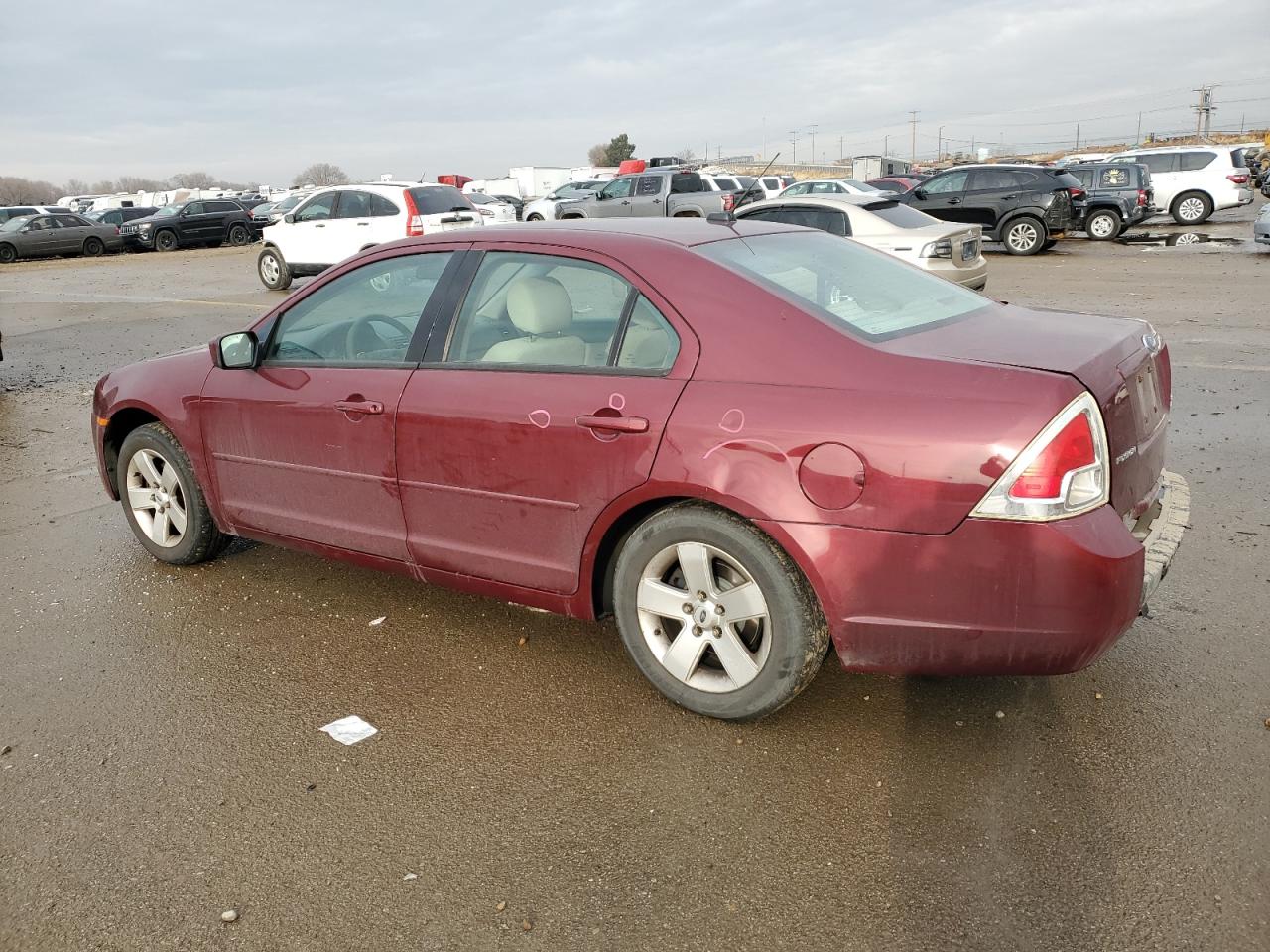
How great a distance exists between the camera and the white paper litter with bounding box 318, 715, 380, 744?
11.2 feet

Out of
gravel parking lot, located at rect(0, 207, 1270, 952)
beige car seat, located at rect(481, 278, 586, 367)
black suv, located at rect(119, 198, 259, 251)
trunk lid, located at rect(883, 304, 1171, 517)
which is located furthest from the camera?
black suv, located at rect(119, 198, 259, 251)

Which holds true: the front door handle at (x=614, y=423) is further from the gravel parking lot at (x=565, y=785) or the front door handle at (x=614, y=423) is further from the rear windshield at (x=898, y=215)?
the rear windshield at (x=898, y=215)

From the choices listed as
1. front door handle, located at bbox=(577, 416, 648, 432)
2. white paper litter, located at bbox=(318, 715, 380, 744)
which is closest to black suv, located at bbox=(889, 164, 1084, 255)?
front door handle, located at bbox=(577, 416, 648, 432)

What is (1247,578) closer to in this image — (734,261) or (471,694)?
(734,261)

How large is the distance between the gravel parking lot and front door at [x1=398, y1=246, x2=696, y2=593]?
0.54 m

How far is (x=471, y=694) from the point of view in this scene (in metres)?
3.67

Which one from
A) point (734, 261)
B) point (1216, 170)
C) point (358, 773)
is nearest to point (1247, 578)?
point (734, 261)

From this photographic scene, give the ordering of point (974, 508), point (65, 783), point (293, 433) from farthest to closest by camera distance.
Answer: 1. point (293, 433)
2. point (65, 783)
3. point (974, 508)

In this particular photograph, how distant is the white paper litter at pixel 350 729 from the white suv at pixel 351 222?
1361 centimetres

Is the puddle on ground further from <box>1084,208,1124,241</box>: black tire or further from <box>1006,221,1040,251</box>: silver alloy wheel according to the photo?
<box>1006,221,1040,251</box>: silver alloy wheel

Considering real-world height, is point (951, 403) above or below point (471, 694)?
above

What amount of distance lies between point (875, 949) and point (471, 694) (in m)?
1.74

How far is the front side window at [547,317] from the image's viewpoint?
3.46 m

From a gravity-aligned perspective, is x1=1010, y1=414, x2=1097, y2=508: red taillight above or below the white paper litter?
above
